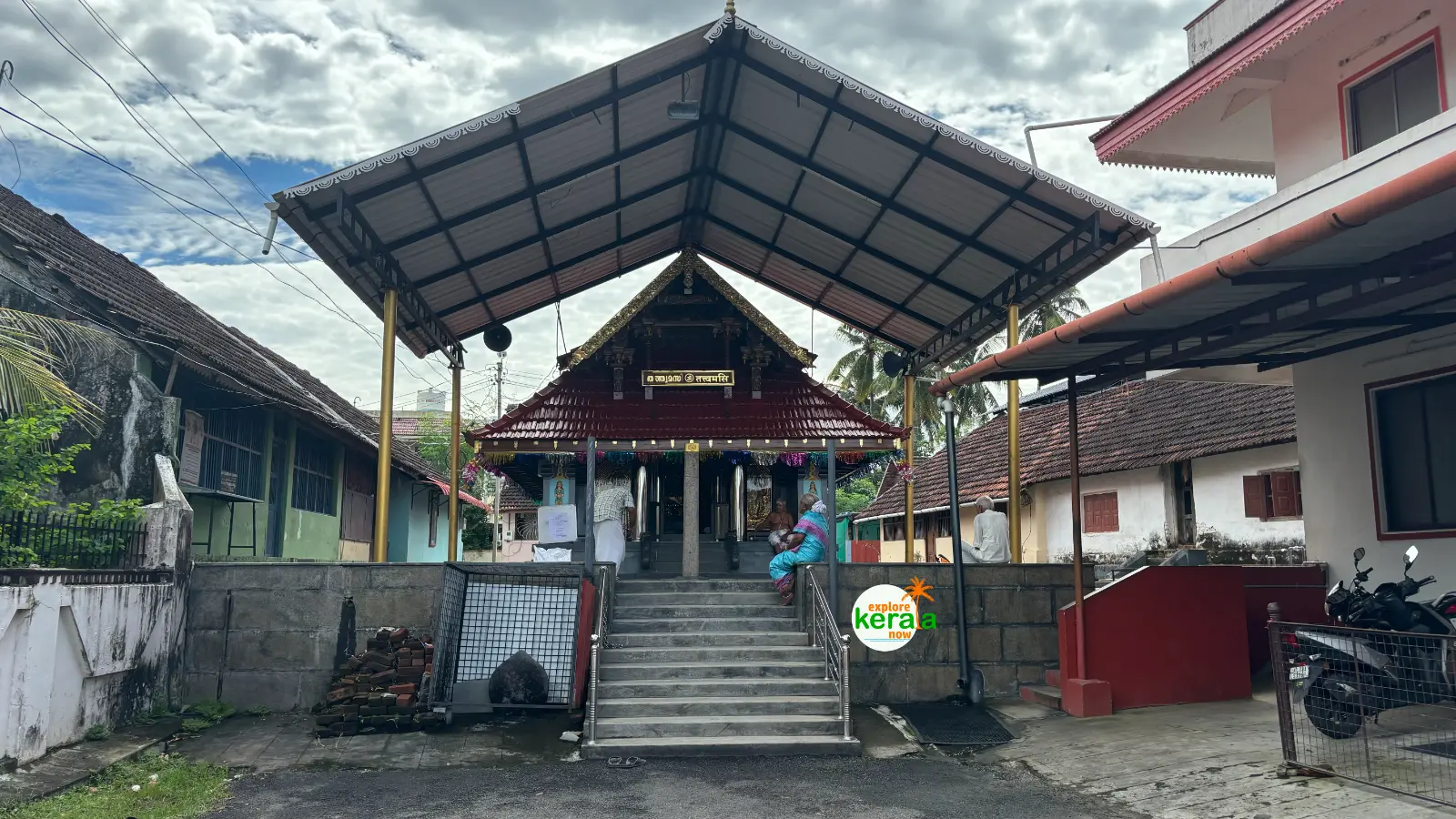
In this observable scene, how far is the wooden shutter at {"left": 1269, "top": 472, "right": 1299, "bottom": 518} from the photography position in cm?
1468

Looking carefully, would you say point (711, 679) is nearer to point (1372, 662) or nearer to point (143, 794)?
point (143, 794)

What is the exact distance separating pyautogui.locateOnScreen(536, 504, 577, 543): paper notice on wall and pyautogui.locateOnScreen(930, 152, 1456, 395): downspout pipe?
7.33 m

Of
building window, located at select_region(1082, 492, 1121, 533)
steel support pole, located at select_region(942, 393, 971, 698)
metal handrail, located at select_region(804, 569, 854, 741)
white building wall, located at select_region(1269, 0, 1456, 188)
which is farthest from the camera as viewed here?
building window, located at select_region(1082, 492, 1121, 533)

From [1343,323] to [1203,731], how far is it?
11.5 feet

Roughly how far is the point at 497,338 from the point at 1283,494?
1195cm

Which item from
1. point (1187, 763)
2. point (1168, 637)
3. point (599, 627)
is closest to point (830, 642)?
point (599, 627)

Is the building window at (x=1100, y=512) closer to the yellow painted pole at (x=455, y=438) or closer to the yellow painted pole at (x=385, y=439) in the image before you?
the yellow painted pole at (x=455, y=438)

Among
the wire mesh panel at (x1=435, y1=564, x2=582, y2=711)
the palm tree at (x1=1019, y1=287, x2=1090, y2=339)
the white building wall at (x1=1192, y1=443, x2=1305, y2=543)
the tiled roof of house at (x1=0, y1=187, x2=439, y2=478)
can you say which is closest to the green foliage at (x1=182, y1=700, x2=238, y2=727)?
the wire mesh panel at (x1=435, y1=564, x2=582, y2=711)

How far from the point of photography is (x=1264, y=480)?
1522 centimetres

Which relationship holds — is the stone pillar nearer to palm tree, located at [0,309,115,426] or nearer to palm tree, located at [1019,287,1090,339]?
palm tree, located at [0,309,115,426]

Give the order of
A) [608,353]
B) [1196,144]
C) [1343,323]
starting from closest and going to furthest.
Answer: [1343,323] < [1196,144] < [608,353]

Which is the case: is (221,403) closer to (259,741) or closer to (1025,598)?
(259,741)

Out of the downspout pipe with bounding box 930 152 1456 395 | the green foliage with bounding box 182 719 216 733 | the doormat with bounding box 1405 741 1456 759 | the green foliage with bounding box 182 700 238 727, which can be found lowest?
the green foliage with bounding box 182 719 216 733

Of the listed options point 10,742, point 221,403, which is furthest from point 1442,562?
point 221,403
